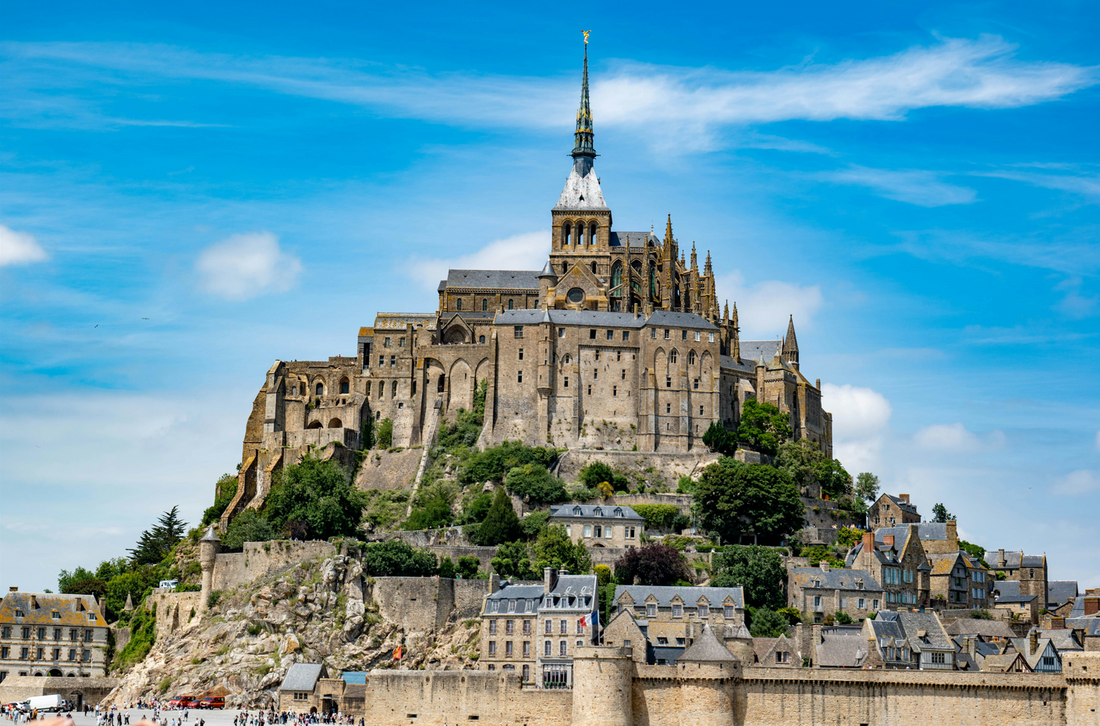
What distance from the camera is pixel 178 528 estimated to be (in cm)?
10388

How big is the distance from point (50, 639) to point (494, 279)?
139 ft

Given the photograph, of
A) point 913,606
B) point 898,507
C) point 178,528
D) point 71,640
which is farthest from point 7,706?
point 898,507

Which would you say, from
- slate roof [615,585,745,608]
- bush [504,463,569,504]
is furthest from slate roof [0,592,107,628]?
slate roof [615,585,745,608]

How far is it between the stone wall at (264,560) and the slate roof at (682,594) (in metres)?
16.6

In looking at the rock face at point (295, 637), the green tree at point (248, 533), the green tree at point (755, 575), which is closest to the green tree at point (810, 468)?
the green tree at point (755, 575)

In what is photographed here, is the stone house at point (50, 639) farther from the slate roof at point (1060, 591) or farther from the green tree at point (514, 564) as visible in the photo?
the slate roof at point (1060, 591)

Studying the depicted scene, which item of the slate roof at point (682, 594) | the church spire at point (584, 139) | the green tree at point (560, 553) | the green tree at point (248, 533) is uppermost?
the church spire at point (584, 139)

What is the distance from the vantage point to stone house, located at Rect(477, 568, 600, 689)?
7188 centimetres

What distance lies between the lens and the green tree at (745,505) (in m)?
90.6

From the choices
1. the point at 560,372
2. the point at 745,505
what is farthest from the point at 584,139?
the point at 745,505

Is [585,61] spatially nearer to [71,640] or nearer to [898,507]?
[898,507]

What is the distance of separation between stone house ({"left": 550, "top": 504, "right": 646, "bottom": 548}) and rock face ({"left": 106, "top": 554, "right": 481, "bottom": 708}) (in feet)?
33.1

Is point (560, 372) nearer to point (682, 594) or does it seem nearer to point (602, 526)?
point (602, 526)

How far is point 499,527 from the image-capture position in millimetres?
87250
